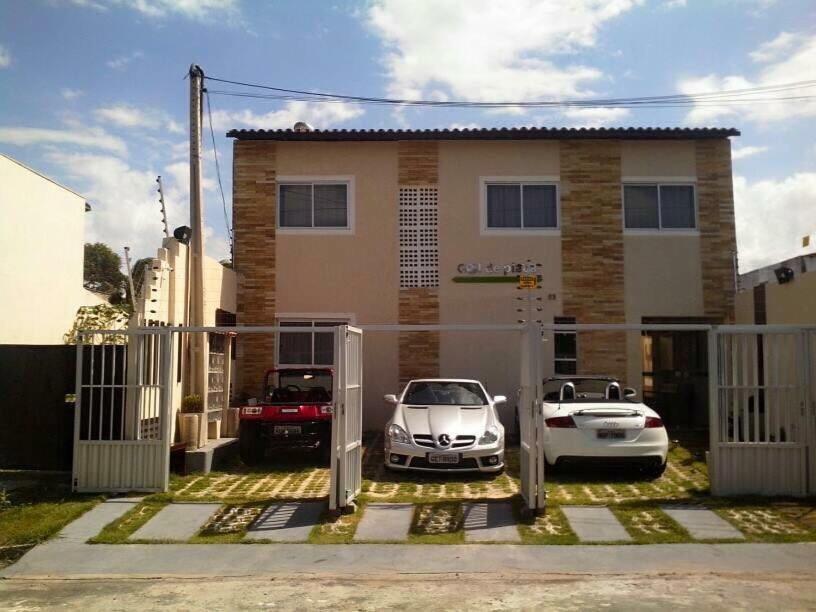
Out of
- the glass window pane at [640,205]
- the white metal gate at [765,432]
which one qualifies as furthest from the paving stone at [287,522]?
the glass window pane at [640,205]

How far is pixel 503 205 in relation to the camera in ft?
52.0

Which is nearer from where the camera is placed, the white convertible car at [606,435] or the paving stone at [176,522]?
the paving stone at [176,522]

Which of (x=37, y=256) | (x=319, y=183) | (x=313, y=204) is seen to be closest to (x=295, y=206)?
(x=313, y=204)

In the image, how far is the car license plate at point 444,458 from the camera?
10.3 metres

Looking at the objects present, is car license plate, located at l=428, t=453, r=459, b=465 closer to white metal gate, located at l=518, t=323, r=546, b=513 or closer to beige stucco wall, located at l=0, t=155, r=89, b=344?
white metal gate, located at l=518, t=323, r=546, b=513

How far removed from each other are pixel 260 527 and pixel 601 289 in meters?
9.32

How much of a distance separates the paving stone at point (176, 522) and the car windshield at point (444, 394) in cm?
362

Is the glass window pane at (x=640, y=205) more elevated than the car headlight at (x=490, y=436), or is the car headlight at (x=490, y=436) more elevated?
the glass window pane at (x=640, y=205)

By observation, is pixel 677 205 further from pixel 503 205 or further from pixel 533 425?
pixel 533 425

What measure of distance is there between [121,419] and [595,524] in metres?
5.78

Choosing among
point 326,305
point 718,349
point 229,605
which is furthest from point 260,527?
point 326,305

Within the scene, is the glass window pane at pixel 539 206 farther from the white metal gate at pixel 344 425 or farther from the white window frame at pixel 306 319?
the white metal gate at pixel 344 425

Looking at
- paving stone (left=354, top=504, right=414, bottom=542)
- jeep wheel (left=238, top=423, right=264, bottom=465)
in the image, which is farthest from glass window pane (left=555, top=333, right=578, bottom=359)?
paving stone (left=354, top=504, right=414, bottom=542)

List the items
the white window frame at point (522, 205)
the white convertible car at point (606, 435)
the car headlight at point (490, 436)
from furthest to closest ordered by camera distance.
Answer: the white window frame at point (522, 205)
the car headlight at point (490, 436)
the white convertible car at point (606, 435)
